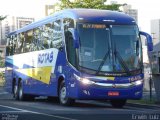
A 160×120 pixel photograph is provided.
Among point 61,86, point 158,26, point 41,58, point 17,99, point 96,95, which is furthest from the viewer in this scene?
point 158,26

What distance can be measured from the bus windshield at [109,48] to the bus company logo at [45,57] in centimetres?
321

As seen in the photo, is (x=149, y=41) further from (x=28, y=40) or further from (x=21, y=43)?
(x=21, y=43)

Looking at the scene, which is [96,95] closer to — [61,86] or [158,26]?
[61,86]

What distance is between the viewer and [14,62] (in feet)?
94.8

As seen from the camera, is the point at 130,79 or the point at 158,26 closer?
the point at 130,79

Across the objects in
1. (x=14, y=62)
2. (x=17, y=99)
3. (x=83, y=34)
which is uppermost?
(x=83, y=34)

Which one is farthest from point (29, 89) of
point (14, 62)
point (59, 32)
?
point (59, 32)

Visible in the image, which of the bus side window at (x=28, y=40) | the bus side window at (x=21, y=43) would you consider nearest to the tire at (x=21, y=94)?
the bus side window at (x=21, y=43)

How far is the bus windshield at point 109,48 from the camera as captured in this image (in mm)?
18984

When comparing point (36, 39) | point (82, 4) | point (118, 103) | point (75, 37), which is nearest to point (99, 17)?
point (75, 37)

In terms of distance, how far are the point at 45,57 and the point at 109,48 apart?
14.5ft

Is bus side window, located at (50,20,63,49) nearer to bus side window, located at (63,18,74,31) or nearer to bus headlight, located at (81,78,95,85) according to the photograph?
bus side window, located at (63,18,74,31)

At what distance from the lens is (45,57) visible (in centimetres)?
2289

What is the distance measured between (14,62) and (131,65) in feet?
35.8
